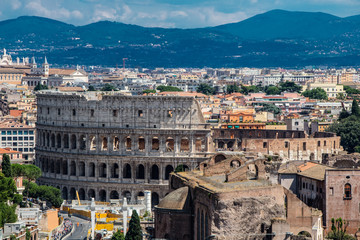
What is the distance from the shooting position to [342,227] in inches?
3105

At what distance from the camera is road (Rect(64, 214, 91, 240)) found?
87812 millimetres

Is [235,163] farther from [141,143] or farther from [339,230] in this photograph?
[141,143]

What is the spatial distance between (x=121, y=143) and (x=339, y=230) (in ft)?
163

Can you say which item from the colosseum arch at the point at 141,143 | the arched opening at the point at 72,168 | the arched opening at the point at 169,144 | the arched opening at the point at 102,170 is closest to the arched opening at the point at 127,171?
the colosseum arch at the point at 141,143

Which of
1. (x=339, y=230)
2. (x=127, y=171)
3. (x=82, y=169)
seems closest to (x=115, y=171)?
(x=127, y=171)

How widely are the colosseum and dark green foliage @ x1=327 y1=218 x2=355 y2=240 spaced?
41686 mm

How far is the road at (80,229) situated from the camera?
8781 centimetres

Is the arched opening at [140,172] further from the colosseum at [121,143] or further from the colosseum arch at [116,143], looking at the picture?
the colosseum arch at [116,143]

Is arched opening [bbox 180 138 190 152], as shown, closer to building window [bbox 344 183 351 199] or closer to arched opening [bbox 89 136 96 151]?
arched opening [bbox 89 136 96 151]

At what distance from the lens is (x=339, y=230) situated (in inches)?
3063

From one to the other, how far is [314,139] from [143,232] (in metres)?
51.7

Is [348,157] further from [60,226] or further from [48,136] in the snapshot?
[48,136]

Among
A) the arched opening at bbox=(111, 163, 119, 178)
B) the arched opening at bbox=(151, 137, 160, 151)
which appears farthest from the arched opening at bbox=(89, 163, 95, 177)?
the arched opening at bbox=(151, 137, 160, 151)

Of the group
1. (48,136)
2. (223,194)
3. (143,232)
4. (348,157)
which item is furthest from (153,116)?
(223,194)
